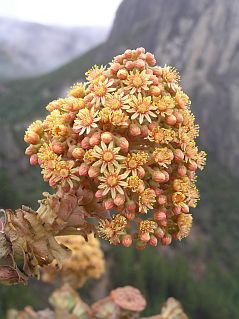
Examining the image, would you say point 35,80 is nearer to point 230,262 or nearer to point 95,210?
point 230,262

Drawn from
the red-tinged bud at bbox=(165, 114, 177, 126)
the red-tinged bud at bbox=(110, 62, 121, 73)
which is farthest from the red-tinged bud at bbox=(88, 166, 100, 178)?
the red-tinged bud at bbox=(110, 62, 121, 73)

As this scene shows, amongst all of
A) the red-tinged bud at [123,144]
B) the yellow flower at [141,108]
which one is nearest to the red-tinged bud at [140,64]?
the yellow flower at [141,108]

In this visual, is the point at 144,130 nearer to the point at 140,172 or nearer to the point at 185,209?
the point at 140,172

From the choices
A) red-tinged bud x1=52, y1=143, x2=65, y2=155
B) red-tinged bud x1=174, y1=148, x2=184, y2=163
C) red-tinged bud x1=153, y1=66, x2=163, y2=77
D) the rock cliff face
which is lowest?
red-tinged bud x1=174, y1=148, x2=184, y2=163

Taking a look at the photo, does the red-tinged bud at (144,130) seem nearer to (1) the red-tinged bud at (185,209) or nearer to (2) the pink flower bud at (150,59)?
(1) the red-tinged bud at (185,209)

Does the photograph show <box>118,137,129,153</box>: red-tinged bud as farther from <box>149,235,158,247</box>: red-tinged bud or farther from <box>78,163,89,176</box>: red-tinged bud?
<box>149,235,158,247</box>: red-tinged bud

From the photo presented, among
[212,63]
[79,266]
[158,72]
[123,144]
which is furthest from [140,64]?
[212,63]
